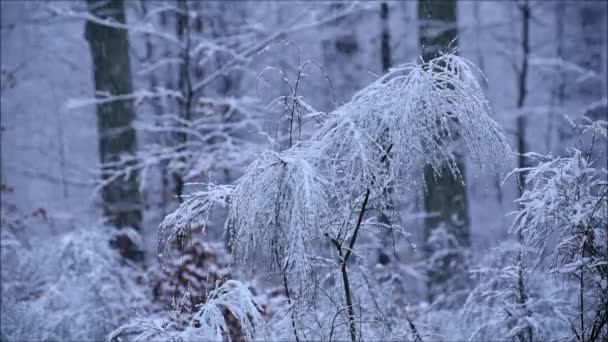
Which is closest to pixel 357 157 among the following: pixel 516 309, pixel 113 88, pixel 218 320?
pixel 218 320

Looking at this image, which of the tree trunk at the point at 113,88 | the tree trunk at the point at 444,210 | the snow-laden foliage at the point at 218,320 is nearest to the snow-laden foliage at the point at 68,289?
the tree trunk at the point at 113,88

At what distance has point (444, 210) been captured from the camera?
24.5 ft

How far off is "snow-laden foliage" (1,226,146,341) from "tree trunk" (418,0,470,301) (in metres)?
3.56

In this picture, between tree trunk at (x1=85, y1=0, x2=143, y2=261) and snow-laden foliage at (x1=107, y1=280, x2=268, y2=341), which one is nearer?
snow-laden foliage at (x1=107, y1=280, x2=268, y2=341)

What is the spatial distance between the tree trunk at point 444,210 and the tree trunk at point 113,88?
3.84 meters

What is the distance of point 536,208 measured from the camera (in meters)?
2.94

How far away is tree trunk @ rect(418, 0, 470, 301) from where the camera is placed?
→ 6926 millimetres

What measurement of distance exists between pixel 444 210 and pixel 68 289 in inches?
183

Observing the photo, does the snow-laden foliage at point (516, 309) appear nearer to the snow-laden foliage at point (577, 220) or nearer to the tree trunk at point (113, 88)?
→ the snow-laden foliage at point (577, 220)

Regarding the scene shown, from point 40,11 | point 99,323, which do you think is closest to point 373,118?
point 99,323

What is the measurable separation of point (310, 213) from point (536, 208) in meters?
1.30

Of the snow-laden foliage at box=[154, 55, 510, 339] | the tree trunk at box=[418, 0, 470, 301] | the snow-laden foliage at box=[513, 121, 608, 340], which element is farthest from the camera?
the tree trunk at box=[418, 0, 470, 301]

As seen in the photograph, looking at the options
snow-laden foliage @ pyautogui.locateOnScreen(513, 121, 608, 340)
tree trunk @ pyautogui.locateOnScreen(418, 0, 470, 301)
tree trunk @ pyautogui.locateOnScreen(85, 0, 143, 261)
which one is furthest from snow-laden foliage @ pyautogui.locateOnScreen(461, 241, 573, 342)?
tree trunk @ pyautogui.locateOnScreen(85, 0, 143, 261)

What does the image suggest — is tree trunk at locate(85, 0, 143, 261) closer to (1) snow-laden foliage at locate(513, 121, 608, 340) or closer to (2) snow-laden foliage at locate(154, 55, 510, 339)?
(2) snow-laden foliage at locate(154, 55, 510, 339)
